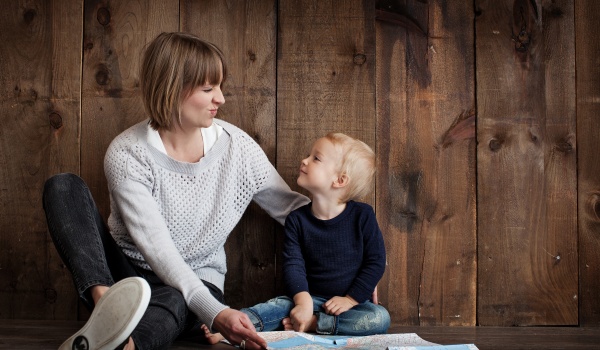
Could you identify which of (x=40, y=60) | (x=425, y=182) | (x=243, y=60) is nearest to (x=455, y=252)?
(x=425, y=182)

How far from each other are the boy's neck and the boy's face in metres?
0.03

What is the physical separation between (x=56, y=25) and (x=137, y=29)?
0.76ft

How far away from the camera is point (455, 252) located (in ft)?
6.14

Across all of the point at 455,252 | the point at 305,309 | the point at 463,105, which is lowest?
the point at 305,309

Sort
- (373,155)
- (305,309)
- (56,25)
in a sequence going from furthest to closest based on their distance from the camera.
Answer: (56,25) < (373,155) < (305,309)

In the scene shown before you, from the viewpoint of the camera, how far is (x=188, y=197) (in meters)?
1.69

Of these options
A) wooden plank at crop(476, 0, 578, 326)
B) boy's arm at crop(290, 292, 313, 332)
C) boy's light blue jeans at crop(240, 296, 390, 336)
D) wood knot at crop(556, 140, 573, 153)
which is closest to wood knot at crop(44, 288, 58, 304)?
boy's light blue jeans at crop(240, 296, 390, 336)

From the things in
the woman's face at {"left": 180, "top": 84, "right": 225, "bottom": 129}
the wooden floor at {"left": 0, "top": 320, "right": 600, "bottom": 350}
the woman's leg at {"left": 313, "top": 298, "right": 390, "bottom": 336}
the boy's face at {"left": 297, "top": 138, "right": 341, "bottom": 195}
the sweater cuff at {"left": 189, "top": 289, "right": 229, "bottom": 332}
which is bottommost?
the wooden floor at {"left": 0, "top": 320, "right": 600, "bottom": 350}

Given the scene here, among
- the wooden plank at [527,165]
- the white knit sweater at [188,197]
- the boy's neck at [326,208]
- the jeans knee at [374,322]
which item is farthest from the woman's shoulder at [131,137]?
the wooden plank at [527,165]

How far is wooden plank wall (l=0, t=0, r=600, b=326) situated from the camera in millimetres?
1865

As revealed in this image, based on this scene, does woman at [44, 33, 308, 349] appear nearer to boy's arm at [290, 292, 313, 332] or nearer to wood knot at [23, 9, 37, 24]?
boy's arm at [290, 292, 313, 332]

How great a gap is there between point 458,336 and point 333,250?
0.38m

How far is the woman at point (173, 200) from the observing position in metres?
1.42

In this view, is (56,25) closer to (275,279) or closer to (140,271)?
(140,271)
